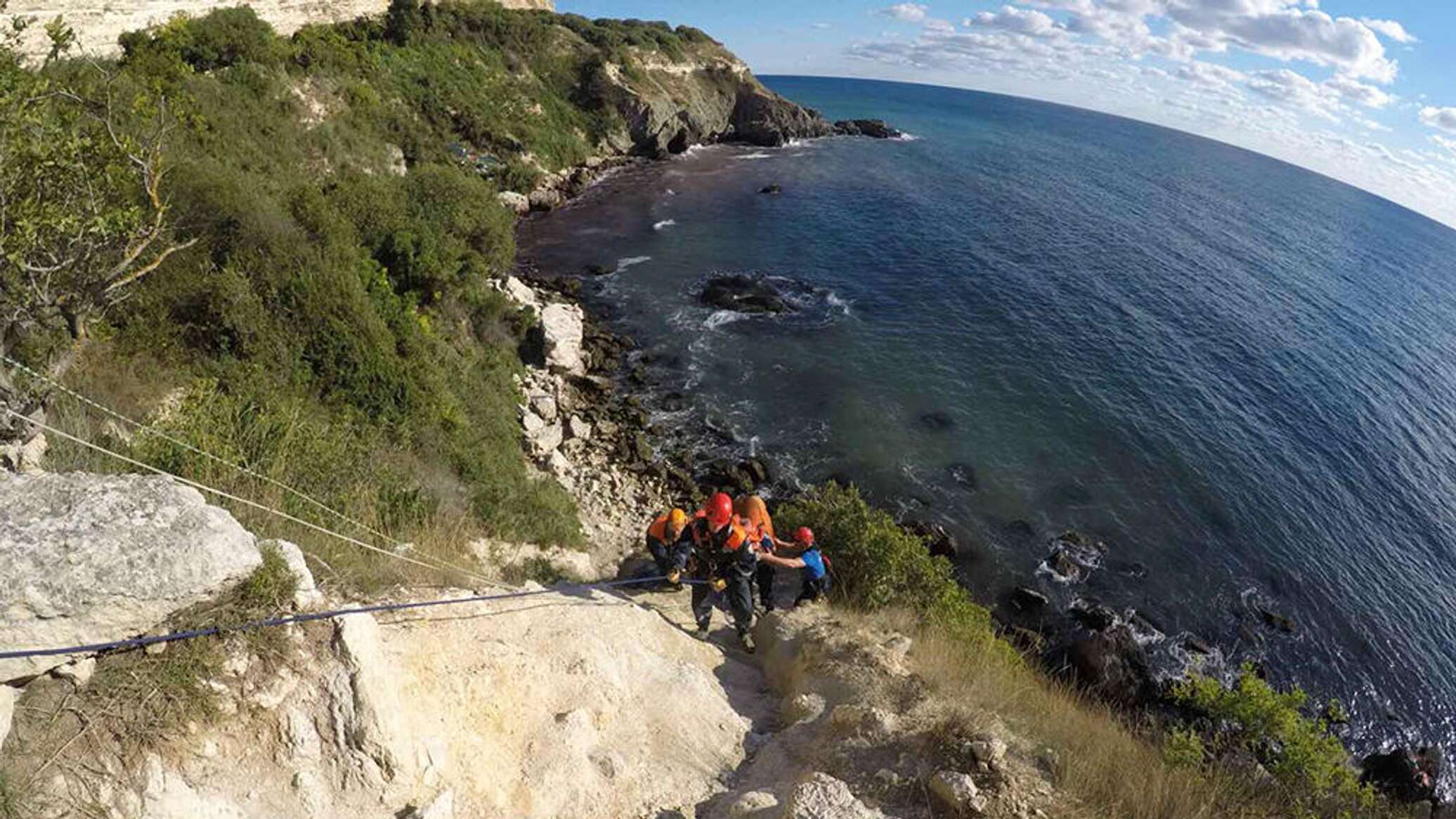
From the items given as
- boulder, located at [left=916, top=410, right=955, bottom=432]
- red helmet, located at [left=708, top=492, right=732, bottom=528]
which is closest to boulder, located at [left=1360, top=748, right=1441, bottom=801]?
boulder, located at [left=916, top=410, right=955, bottom=432]

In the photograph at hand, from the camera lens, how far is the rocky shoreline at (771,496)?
18.2 metres

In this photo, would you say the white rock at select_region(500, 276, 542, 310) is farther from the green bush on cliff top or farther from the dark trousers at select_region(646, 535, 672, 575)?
the dark trousers at select_region(646, 535, 672, 575)

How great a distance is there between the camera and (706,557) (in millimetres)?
10906

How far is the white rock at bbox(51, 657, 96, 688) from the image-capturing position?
5.06 meters

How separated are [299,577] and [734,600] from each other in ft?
19.4

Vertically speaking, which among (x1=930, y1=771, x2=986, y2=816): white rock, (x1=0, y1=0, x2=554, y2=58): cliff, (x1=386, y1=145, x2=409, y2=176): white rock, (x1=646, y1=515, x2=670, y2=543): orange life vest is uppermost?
(x1=0, y1=0, x2=554, y2=58): cliff

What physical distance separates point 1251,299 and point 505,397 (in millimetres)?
51760

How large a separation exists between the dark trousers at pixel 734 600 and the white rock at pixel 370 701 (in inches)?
196

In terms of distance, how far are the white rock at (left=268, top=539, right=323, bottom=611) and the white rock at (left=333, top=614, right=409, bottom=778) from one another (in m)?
0.37

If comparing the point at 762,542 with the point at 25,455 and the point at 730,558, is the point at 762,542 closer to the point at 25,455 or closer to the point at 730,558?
the point at 730,558

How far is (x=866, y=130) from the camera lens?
10169cm

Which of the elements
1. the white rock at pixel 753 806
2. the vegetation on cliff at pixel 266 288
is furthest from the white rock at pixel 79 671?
the white rock at pixel 753 806

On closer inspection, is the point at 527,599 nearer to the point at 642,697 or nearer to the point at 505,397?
the point at 642,697

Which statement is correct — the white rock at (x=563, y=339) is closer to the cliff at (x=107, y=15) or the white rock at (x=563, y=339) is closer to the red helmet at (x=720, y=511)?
the cliff at (x=107, y=15)
